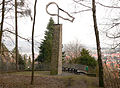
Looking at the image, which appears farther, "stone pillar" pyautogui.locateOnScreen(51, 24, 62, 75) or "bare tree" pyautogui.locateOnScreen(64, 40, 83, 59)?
"bare tree" pyautogui.locateOnScreen(64, 40, 83, 59)

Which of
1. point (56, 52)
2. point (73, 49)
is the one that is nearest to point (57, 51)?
point (56, 52)

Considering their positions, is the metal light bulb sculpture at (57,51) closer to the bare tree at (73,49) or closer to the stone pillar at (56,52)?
the stone pillar at (56,52)

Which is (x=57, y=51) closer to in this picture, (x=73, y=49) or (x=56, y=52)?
(x=56, y=52)

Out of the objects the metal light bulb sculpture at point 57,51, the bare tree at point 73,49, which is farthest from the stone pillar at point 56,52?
the bare tree at point 73,49

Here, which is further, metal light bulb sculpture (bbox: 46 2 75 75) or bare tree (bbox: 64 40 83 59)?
bare tree (bbox: 64 40 83 59)

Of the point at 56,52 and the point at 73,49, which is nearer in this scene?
the point at 56,52

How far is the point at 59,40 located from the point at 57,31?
41.7 inches

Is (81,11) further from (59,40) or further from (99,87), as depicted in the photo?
(59,40)

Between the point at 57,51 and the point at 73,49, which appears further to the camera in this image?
the point at 73,49

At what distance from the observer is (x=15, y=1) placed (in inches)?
415

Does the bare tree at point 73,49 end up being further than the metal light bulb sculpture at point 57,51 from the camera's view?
Yes

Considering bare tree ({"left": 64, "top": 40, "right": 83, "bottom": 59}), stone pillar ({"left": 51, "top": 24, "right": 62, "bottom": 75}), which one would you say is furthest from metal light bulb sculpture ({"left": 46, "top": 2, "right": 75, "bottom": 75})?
bare tree ({"left": 64, "top": 40, "right": 83, "bottom": 59})

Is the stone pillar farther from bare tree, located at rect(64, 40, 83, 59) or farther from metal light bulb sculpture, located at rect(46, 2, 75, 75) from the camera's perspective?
bare tree, located at rect(64, 40, 83, 59)

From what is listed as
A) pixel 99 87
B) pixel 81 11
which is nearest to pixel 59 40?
pixel 81 11
